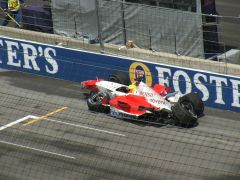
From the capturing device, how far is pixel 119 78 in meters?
23.3

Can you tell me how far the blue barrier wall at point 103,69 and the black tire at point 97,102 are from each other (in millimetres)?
1839

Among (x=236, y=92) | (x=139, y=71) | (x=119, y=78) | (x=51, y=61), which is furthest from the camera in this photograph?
(x=51, y=61)

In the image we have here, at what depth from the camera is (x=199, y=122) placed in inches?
856

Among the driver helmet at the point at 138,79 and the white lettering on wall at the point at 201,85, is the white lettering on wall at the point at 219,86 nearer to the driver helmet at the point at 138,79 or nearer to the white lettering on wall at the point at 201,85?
the white lettering on wall at the point at 201,85

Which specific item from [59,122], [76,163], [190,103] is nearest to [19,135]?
[59,122]

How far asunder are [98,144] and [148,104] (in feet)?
7.36

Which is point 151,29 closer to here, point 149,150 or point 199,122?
point 199,122

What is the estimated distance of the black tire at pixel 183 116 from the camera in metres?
21.2

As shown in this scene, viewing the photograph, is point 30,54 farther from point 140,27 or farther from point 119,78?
point 119,78

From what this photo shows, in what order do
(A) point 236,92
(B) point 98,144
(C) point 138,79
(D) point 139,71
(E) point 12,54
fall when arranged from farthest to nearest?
(E) point 12,54
(D) point 139,71
(C) point 138,79
(A) point 236,92
(B) point 98,144

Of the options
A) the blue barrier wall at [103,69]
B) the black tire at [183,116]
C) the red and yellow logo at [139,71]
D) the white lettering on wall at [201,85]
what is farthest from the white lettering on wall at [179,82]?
the black tire at [183,116]

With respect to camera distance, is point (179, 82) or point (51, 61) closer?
point (179, 82)

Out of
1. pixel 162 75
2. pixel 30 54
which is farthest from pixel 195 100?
pixel 30 54

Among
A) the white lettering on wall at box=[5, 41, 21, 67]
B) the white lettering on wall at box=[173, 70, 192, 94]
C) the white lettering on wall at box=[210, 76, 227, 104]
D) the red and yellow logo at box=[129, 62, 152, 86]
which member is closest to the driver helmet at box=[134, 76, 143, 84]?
the red and yellow logo at box=[129, 62, 152, 86]
